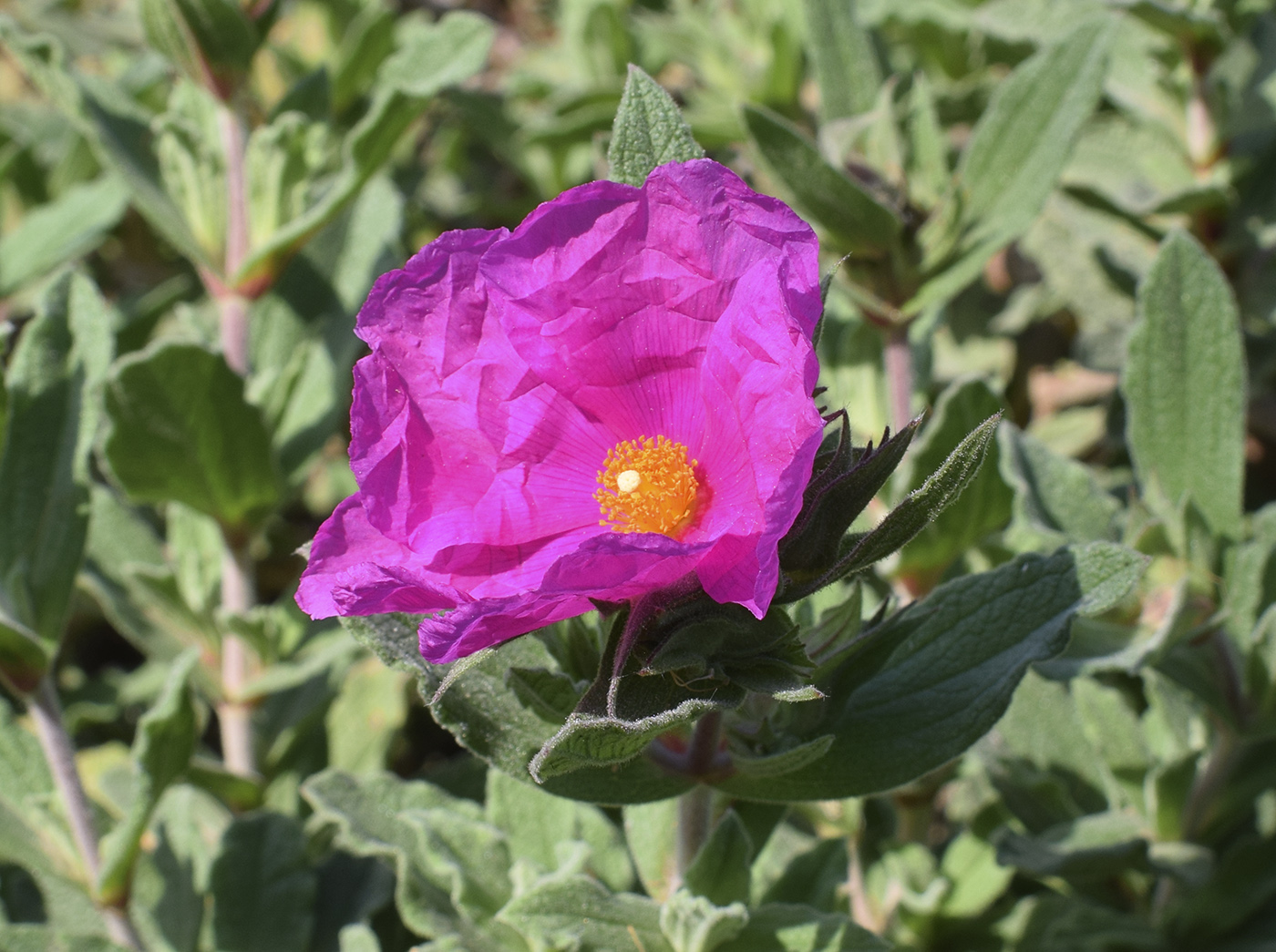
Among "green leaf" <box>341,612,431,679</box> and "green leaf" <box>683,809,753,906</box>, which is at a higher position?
"green leaf" <box>341,612,431,679</box>

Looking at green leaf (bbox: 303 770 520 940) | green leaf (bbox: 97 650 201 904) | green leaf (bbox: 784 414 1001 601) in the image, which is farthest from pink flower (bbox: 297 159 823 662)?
green leaf (bbox: 97 650 201 904)

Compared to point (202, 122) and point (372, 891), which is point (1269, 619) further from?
point (202, 122)

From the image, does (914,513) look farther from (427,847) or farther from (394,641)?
(427,847)

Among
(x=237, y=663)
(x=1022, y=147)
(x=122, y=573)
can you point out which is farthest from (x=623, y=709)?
(x=122, y=573)

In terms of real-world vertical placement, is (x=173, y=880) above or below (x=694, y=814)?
below

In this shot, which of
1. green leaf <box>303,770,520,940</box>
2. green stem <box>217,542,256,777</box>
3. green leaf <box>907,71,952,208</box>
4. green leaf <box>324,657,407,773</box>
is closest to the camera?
green leaf <box>303,770,520,940</box>

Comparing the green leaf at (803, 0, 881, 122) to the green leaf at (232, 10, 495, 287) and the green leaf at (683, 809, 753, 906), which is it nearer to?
the green leaf at (232, 10, 495, 287)

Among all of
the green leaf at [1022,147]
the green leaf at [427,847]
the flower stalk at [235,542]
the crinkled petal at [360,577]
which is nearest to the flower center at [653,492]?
the crinkled petal at [360,577]

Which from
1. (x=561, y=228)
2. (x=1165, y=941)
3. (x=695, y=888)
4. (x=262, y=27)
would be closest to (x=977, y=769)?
(x=1165, y=941)
